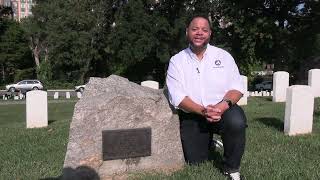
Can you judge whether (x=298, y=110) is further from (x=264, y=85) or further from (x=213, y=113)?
(x=264, y=85)

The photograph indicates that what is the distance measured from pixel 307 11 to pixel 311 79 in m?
25.5

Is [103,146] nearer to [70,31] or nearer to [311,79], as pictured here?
[311,79]

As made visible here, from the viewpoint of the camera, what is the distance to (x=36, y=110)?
14281mm

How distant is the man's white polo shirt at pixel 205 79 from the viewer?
597cm

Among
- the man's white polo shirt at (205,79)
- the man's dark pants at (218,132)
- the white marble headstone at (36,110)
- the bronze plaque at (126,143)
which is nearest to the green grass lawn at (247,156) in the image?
the man's dark pants at (218,132)

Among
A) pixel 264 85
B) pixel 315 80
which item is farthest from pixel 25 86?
pixel 315 80

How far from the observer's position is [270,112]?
14.2 m

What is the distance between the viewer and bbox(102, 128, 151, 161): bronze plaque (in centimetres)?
595

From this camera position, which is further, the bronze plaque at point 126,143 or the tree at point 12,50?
the tree at point 12,50

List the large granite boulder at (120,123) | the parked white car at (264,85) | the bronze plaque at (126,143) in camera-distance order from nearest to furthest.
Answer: the large granite boulder at (120,123) → the bronze plaque at (126,143) → the parked white car at (264,85)

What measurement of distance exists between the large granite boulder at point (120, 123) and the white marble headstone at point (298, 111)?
12.7 ft

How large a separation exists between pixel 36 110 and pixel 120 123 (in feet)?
28.7

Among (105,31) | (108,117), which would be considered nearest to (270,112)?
(108,117)

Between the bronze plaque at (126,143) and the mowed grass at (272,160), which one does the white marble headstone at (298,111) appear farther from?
the bronze plaque at (126,143)
